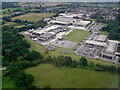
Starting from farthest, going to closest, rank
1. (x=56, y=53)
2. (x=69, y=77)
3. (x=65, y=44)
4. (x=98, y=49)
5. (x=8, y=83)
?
(x=65, y=44) → (x=98, y=49) → (x=56, y=53) → (x=8, y=83) → (x=69, y=77)

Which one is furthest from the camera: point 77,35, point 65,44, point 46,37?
point 77,35

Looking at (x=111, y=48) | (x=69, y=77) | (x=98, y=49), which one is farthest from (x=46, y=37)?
(x=69, y=77)

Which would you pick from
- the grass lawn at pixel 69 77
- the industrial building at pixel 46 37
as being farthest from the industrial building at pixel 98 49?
the industrial building at pixel 46 37

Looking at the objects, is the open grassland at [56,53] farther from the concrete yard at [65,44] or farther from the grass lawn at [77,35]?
the grass lawn at [77,35]

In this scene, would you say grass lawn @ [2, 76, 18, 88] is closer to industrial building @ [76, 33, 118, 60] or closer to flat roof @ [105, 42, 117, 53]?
industrial building @ [76, 33, 118, 60]

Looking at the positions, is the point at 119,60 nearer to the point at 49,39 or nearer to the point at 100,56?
the point at 100,56

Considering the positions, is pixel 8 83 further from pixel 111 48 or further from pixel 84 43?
pixel 111 48

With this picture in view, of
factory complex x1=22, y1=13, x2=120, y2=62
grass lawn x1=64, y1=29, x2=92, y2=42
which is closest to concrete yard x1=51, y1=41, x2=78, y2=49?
factory complex x1=22, y1=13, x2=120, y2=62
